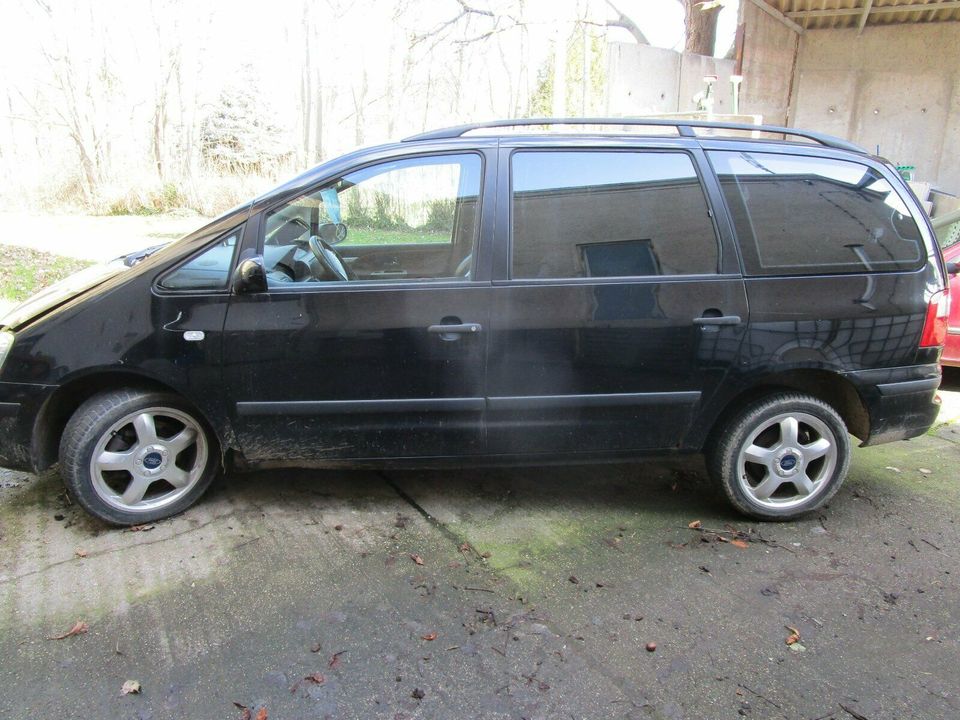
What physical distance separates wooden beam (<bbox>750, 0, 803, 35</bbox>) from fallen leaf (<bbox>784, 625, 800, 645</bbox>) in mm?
10558

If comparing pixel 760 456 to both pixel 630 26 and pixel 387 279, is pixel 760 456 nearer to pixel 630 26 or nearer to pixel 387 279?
pixel 387 279

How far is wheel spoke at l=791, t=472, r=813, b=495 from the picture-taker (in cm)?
357

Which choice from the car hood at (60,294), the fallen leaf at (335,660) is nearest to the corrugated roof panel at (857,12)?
the car hood at (60,294)

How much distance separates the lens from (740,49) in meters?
11.0

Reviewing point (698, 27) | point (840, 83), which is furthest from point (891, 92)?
point (698, 27)

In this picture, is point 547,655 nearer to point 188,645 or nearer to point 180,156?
point 188,645

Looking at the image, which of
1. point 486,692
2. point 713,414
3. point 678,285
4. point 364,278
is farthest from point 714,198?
point 486,692

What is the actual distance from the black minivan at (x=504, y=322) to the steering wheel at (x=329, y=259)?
0.01 m

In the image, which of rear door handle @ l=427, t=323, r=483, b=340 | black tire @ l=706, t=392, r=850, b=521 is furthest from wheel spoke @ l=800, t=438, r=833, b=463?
rear door handle @ l=427, t=323, r=483, b=340

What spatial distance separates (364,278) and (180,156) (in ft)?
38.8

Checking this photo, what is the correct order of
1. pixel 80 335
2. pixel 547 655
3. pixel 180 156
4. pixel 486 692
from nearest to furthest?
pixel 486 692
pixel 547 655
pixel 80 335
pixel 180 156

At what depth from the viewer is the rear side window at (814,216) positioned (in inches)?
132

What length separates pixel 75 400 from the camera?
3.38m

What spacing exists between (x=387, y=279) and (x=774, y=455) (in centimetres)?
206
